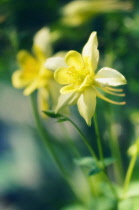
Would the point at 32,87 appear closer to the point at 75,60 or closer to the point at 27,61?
the point at 27,61

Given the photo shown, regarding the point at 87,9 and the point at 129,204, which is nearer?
the point at 129,204

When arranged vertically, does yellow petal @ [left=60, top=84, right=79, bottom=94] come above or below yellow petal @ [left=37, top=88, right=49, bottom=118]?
above

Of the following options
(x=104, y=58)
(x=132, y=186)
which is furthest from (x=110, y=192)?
(x=104, y=58)

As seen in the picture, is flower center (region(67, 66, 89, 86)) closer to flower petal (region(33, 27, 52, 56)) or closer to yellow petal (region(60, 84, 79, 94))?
yellow petal (region(60, 84, 79, 94))

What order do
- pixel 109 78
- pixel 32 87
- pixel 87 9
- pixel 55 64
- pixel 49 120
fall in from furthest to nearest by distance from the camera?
1. pixel 49 120
2. pixel 87 9
3. pixel 32 87
4. pixel 55 64
5. pixel 109 78

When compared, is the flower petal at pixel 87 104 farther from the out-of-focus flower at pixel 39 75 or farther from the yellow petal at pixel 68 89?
the out-of-focus flower at pixel 39 75

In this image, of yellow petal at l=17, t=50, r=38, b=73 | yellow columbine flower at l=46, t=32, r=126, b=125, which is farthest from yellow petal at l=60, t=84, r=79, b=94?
yellow petal at l=17, t=50, r=38, b=73

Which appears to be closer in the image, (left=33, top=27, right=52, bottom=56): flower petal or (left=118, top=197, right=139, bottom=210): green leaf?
(left=118, top=197, right=139, bottom=210): green leaf

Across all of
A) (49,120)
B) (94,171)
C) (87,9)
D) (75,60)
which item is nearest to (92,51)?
(75,60)
